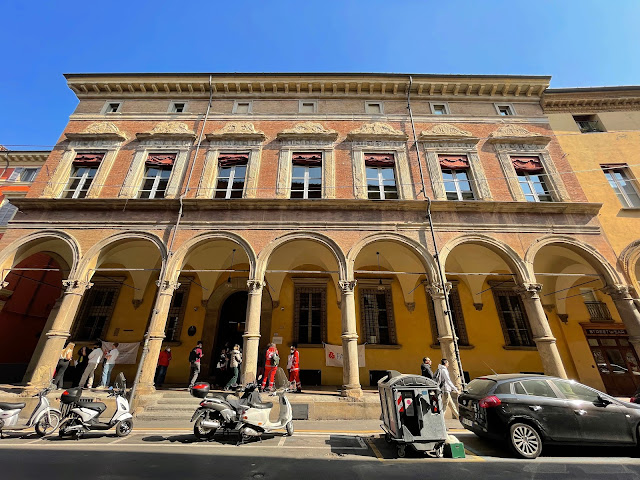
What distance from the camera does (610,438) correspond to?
16.6 ft

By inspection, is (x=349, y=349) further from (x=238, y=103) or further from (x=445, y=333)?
(x=238, y=103)

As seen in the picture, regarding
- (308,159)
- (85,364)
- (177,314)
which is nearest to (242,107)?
(308,159)

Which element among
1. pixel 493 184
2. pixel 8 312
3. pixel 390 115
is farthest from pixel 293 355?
pixel 8 312

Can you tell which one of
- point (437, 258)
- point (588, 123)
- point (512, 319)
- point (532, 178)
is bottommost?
point (512, 319)

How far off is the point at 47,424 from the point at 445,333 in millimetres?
10468

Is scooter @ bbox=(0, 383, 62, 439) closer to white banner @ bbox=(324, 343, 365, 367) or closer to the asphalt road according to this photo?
the asphalt road

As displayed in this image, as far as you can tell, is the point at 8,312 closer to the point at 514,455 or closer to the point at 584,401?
the point at 514,455

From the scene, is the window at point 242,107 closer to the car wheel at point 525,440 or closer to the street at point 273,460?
the street at point 273,460

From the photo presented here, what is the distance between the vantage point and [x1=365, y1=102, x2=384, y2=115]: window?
1398cm

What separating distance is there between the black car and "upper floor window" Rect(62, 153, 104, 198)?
51.8ft

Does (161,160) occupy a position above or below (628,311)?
above

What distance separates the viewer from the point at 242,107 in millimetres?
14297

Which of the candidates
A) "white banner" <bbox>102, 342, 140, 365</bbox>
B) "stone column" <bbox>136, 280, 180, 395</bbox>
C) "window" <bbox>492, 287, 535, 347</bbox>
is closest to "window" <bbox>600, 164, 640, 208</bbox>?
"window" <bbox>492, 287, 535, 347</bbox>

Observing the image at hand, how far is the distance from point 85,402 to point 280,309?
7.46 meters
